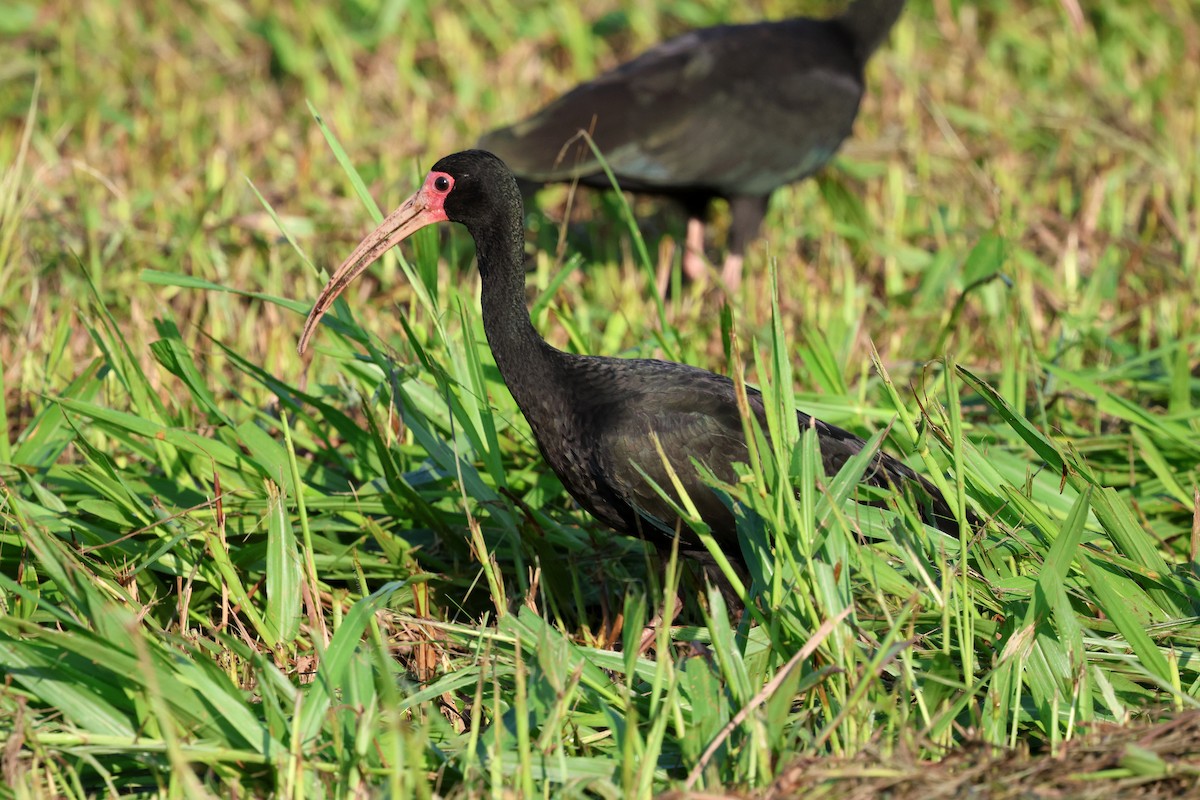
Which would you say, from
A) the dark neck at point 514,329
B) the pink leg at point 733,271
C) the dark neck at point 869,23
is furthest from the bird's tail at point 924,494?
the dark neck at point 869,23

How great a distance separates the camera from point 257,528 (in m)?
3.41

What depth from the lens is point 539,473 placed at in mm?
3883

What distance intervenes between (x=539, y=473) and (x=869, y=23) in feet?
11.0

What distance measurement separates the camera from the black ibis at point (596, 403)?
10.6 feet

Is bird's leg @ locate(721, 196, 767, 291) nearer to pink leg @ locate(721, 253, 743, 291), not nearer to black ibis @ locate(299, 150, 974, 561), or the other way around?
pink leg @ locate(721, 253, 743, 291)

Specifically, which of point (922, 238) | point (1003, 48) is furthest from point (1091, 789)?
point (1003, 48)

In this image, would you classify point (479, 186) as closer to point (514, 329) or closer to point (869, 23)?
point (514, 329)

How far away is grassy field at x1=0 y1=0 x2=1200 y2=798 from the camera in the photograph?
2.53 m

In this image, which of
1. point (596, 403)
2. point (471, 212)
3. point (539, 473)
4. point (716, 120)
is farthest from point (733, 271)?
point (596, 403)

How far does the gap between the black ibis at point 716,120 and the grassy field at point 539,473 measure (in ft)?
1.01

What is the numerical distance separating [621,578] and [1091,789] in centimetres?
152

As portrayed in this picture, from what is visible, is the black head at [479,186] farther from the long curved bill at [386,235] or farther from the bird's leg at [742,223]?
the bird's leg at [742,223]

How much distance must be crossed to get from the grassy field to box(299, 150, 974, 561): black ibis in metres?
0.13

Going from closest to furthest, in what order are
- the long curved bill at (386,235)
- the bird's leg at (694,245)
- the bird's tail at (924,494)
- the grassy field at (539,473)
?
the grassy field at (539,473) → the bird's tail at (924,494) → the long curved bill at (386,235) → the bird's leg at (694,245)
